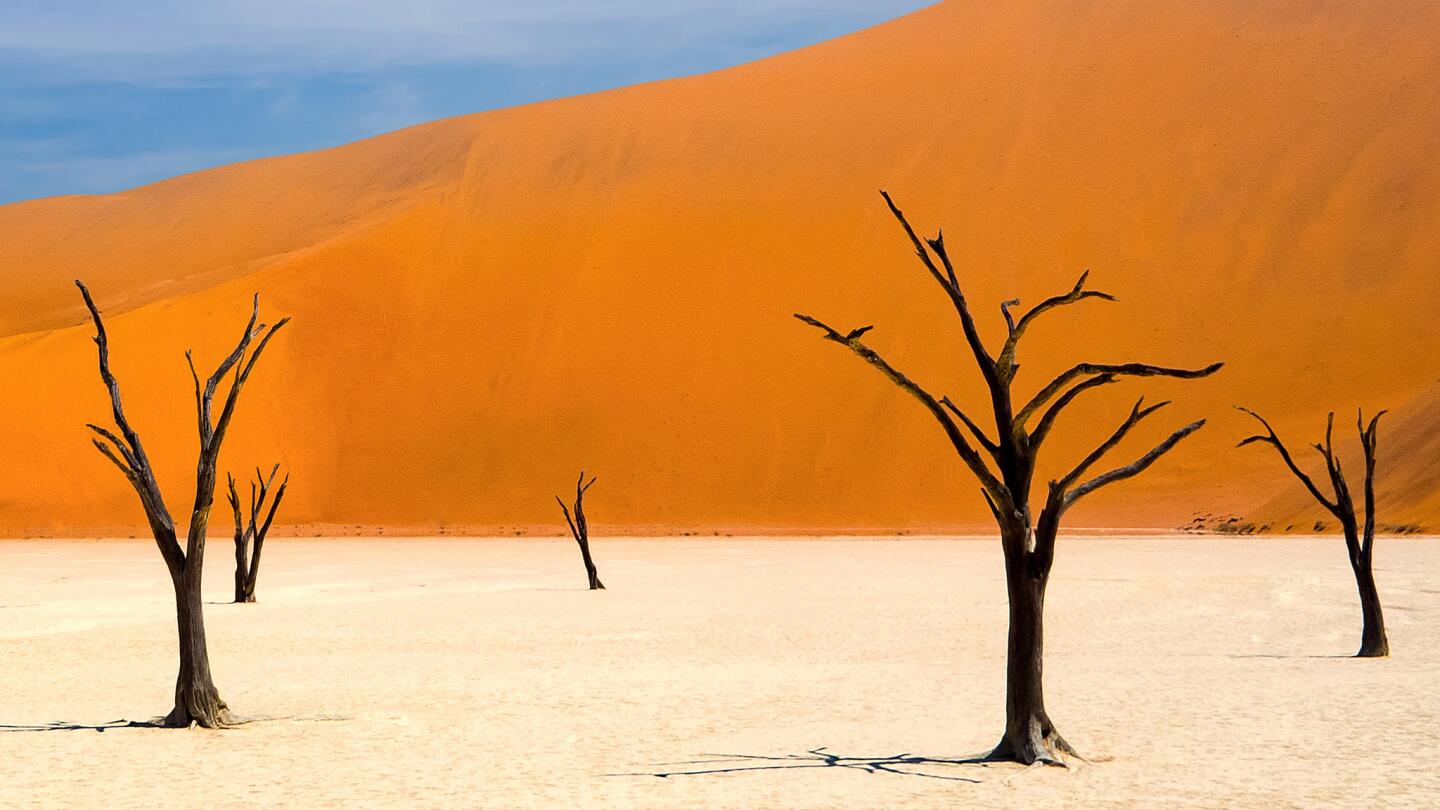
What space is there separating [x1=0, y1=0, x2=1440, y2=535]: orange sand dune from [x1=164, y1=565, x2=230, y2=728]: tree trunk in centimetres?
3665

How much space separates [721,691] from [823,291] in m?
43.9

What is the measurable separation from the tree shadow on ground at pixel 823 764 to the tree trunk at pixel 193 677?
3.54m

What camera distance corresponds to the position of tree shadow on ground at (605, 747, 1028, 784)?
9.16 metres

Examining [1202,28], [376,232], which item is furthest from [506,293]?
[1202,28]

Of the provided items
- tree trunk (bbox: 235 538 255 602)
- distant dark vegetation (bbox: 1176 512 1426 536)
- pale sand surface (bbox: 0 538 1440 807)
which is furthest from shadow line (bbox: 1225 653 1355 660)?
distant dark vegetation (bbox: 1176 512 1426 536)

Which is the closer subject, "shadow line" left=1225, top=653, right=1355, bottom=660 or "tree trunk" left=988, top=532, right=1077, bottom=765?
"tree trunk" left=988, top=532, right=1077, bottom=765

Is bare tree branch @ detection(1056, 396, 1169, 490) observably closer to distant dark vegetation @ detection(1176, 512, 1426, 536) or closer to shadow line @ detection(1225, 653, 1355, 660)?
shadow line @ detection(1225, 653, 1355, 660)

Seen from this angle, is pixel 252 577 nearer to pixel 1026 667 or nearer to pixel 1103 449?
pixel 1026 667

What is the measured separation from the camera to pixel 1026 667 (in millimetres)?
9148

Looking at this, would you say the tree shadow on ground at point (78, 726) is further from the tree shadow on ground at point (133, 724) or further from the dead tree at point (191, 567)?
the dead tree at point (191, 567)

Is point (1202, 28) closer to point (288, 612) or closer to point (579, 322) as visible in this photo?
point (579, 322)

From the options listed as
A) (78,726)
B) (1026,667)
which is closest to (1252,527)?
(1026,667)

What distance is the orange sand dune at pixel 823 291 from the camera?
165 feet

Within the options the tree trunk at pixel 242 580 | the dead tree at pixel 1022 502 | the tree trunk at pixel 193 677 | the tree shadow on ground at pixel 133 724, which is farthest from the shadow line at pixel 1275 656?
the tree trunk at pixel 242 580
